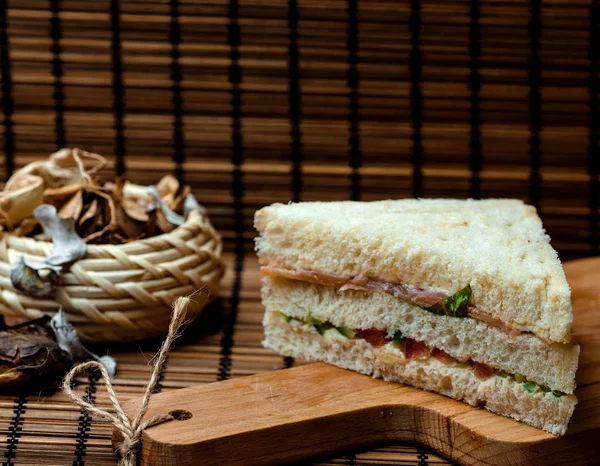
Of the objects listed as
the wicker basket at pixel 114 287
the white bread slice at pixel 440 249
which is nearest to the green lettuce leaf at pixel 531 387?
the white bread slice at pixel 440 249

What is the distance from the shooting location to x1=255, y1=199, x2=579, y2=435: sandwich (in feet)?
5.43

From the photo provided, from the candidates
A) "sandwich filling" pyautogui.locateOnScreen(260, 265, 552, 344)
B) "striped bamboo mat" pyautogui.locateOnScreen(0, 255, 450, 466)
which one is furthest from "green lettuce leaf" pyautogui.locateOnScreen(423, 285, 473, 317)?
"striped bamboo mat" pyautogui.locateOnScreen(0, 255, 450, 466)

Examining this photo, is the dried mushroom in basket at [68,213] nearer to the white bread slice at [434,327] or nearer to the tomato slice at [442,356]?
the white bread slice at [434,327]

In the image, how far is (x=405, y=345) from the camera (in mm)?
1881

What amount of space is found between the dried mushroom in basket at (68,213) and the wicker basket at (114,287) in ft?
0.10

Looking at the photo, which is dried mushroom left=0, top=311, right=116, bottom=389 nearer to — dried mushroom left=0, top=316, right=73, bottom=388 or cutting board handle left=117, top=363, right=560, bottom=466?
dried mushroom left=0, top=316, right=73, bottom=388

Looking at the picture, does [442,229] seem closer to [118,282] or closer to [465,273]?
[465,273]

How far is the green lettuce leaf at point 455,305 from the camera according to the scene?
1.75m

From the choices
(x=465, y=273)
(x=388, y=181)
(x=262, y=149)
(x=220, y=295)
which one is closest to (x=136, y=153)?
(x=262, y=149)

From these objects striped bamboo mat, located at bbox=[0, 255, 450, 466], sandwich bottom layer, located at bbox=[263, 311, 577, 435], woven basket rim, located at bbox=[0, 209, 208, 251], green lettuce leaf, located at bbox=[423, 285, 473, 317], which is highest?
woven basket rim, located at bbox=[0, 209, 208, 251]

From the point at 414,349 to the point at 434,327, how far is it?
8cm

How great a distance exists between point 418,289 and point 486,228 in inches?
10.4

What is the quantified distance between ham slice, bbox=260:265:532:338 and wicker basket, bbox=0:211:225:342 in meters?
0.21

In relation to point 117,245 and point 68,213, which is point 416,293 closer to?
point 117,245
